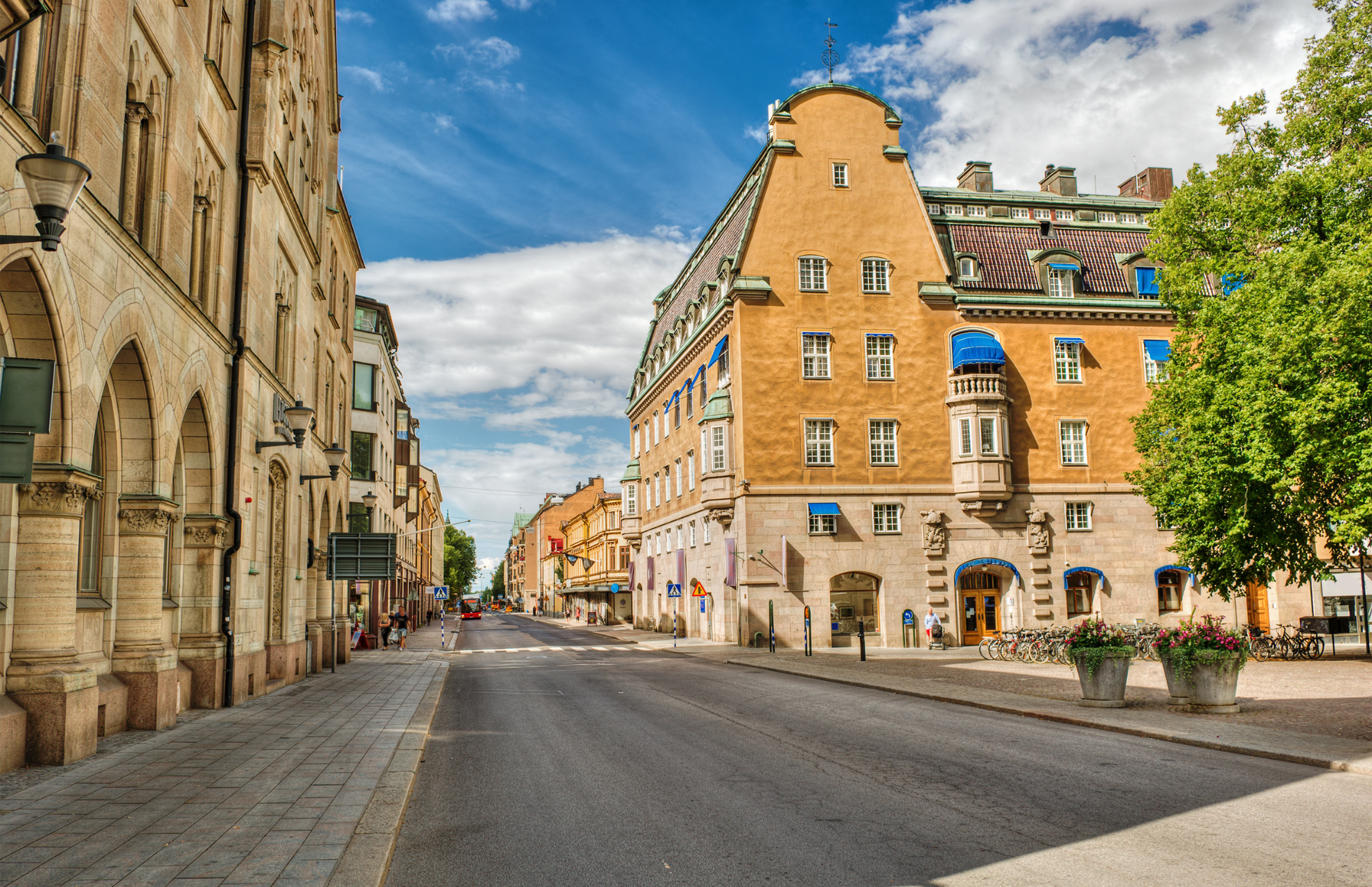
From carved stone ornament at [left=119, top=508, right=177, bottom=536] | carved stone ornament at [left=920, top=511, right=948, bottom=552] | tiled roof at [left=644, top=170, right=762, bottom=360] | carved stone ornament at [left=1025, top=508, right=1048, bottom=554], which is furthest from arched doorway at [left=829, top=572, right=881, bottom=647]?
carved stone ornament at [left=119, top=508, right=177, bottom=536]

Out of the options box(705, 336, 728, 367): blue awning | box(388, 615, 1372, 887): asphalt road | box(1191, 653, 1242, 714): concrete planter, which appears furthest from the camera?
box(705, 336, 728, 367): blue awning

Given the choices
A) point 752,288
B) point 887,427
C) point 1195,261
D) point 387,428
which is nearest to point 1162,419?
point 1195,261

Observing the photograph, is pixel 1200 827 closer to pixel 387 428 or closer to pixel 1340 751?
pixel 1340 751

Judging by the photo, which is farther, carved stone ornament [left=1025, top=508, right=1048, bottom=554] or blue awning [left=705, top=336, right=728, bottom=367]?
blue awning [left=705, top=336, right=728, bottom=367]

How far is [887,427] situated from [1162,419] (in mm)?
11274

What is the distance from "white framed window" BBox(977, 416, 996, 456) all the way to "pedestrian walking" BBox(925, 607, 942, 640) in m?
7.01

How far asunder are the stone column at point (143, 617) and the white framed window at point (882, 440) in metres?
29.4

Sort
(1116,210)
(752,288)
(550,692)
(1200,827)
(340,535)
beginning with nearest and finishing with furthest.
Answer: (1200,827) → (550,692) → (340,535) → (752,288) → (1116,210)

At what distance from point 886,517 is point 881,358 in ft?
21.8

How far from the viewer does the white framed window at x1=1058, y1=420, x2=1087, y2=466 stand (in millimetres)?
40344

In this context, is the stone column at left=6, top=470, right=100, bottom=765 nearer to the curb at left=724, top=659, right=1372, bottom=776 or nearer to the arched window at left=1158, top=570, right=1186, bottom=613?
the curb at left=724, top=659, right=1372, bottom=776

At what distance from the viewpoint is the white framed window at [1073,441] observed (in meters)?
40.3

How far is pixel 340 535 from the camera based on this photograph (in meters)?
26.8

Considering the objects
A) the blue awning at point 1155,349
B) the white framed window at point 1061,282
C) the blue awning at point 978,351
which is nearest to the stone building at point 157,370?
the blue awning at point 978,351
